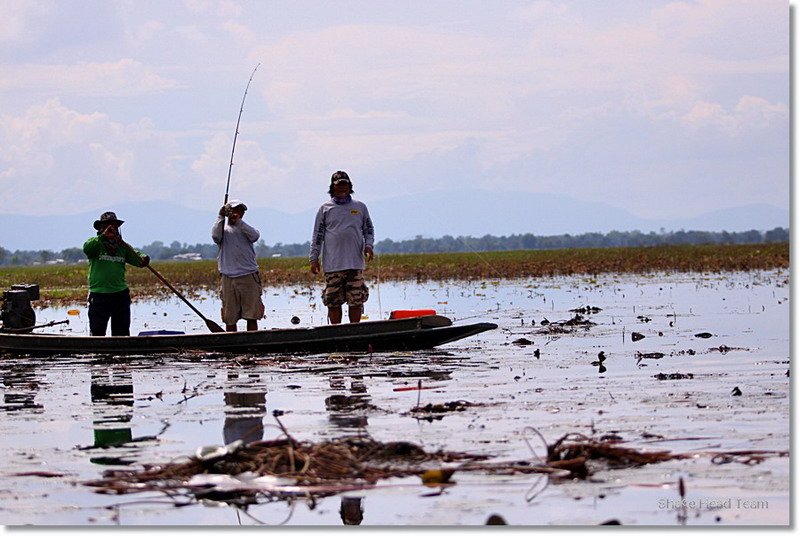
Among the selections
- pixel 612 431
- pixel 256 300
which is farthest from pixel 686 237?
pixel 612 431

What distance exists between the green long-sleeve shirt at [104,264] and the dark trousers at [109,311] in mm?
92

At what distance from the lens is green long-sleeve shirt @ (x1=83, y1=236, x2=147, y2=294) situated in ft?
40.7

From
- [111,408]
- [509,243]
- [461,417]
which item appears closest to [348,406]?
[461,417]

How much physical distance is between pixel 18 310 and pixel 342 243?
3.70 metres

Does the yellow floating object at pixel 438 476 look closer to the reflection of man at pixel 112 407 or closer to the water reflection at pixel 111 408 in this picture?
the water reflection at pixel 111 408

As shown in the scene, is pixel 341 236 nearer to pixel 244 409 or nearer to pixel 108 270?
pixel 108 270

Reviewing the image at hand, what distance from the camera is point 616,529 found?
5.08 metres

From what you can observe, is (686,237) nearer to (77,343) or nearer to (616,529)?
(77,343)

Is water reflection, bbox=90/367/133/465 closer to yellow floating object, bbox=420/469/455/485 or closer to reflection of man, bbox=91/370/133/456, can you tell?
reflection of man, bbox=91/370/133/456

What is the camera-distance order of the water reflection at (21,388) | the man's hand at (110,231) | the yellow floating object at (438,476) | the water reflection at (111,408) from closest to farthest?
the yellow floating object at (438,476)
the water reflection at (111,408)
the water reflection at (21,388)
the man's hand at (110,231)

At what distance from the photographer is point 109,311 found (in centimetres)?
1270

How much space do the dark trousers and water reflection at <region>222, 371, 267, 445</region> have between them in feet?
7.62

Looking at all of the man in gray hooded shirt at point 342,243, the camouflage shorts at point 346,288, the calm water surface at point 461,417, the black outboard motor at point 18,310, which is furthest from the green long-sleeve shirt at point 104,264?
the camouflage shorts at point 346,288

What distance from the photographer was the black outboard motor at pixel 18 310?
1338 centimetres
